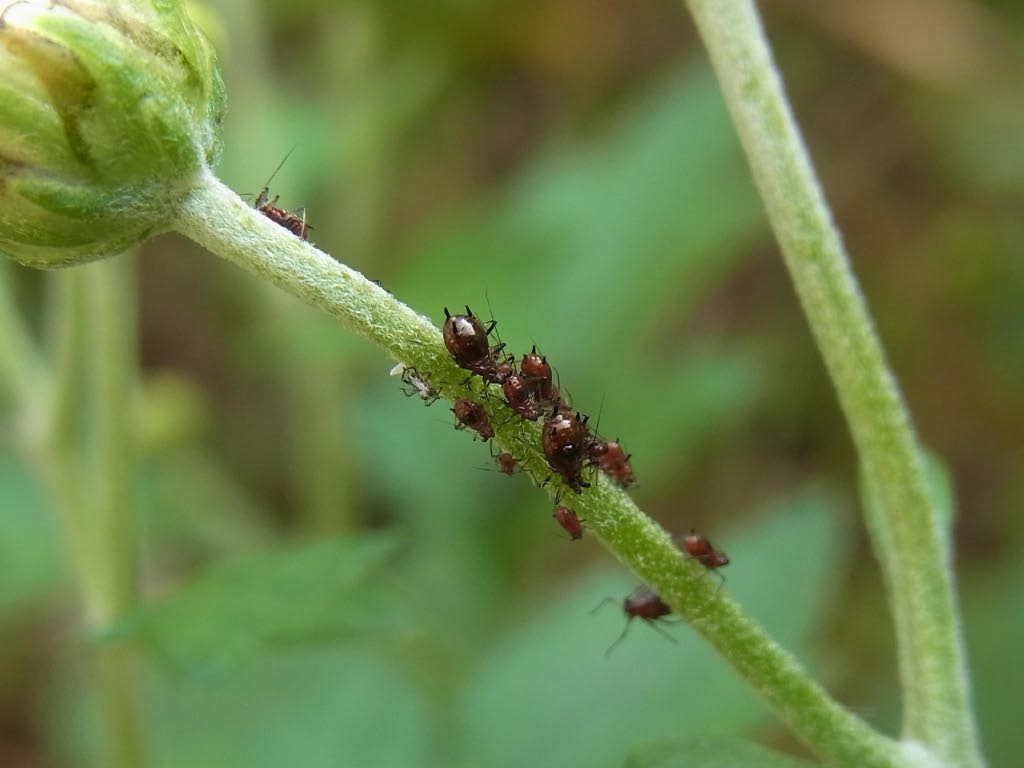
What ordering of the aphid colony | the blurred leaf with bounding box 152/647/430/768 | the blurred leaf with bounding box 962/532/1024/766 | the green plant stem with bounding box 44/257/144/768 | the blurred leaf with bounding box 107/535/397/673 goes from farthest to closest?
the blurred leaf with bounding box 962/532/1024/766, the blurred leaf with bounding box 152/647/430/768, the green plant stem with bounding box 44/257/144/768, the blurred leaf with bounding box 107/535/397/673, the aphid colony

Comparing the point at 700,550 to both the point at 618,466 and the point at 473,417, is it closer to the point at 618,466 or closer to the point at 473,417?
the point at 618,466

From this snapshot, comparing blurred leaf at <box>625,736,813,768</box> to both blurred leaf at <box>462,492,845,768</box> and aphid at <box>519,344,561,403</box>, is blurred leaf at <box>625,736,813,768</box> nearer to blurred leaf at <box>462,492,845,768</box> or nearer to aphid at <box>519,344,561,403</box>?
aphid at <box>519,344,561,403</box>

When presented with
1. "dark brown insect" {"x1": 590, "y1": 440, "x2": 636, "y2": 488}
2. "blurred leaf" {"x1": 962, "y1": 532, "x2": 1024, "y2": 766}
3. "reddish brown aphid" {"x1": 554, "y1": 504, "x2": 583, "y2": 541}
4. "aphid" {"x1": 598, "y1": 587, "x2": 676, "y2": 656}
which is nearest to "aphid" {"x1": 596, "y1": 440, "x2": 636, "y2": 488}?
"dark brown insect" {"x1": 590, "y1": 440, "x2": 636, "y2": 488}

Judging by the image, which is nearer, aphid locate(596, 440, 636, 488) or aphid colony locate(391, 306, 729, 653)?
aphid colony locate(391, 306, 729, 653)

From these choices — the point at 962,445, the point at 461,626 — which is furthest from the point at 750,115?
the point at 962,445

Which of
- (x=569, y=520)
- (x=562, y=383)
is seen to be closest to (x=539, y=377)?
(x=569, y=520)

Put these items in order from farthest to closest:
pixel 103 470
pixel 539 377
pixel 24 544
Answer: pixel 24 544, pixel 103 470, pixel 539 377
